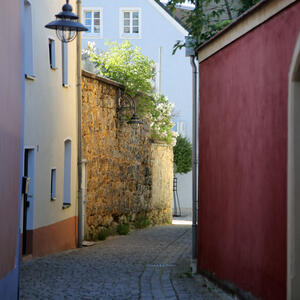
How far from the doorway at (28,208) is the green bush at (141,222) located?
8.57 m

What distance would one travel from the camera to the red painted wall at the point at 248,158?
626cm

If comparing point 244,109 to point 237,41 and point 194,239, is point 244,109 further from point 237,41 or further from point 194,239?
point 194,239

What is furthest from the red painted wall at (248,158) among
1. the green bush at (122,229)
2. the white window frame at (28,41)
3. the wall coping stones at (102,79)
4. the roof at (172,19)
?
the roof at (172,19)

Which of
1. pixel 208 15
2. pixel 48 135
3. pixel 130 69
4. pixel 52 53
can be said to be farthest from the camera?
pixel 130 69

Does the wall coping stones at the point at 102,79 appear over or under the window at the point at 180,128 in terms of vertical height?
over

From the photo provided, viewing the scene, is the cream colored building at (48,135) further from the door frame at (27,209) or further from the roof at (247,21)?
the roof at (247,21)

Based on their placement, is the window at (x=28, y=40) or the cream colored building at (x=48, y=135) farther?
the cream colored building at (x=48, y=135)

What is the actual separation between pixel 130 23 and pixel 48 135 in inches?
802

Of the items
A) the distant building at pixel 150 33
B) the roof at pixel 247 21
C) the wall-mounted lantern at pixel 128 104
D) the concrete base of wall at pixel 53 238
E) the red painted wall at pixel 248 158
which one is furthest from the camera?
the distant building at pixel 150 33

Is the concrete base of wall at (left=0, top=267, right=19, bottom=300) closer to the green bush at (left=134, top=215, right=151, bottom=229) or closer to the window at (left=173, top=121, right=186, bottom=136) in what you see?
the green bush at (left=134, top=215, right=151, bottom=229)

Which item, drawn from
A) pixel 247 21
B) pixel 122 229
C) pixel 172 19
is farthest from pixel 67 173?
pixel 172 19

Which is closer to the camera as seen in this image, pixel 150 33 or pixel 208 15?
pixel 208 15

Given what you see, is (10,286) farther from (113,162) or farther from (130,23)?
(130,23)

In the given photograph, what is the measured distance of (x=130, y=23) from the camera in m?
33.1
